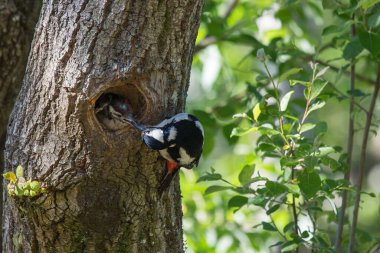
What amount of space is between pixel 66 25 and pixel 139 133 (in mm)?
478

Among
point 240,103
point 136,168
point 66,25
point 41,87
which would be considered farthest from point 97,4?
point 240,103

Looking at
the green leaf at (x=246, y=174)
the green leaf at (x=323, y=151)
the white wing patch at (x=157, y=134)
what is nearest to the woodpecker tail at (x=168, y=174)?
the white wing patch at (x=157, y=134)

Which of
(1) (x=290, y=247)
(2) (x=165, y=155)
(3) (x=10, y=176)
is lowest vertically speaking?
(1) (x=290, y=247)

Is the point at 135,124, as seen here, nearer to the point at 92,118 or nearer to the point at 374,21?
the point at 92,118

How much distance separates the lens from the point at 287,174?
2.96m

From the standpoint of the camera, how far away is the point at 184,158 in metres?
2.75

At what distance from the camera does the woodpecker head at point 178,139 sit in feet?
8.61

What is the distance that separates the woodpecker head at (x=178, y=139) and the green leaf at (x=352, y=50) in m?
0.78

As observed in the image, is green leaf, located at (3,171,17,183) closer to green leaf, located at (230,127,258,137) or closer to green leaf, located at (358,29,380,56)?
green leaf, located at (230,127,258,137)

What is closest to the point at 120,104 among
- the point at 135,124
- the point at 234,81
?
the point at 135,124

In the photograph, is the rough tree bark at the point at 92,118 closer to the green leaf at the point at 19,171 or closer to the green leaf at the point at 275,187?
the green leaf at the point at 19,171

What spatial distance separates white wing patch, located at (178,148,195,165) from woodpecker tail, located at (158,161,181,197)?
3cm

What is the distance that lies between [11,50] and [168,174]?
130 cm

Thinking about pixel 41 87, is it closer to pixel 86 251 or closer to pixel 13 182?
pixel 13 182
